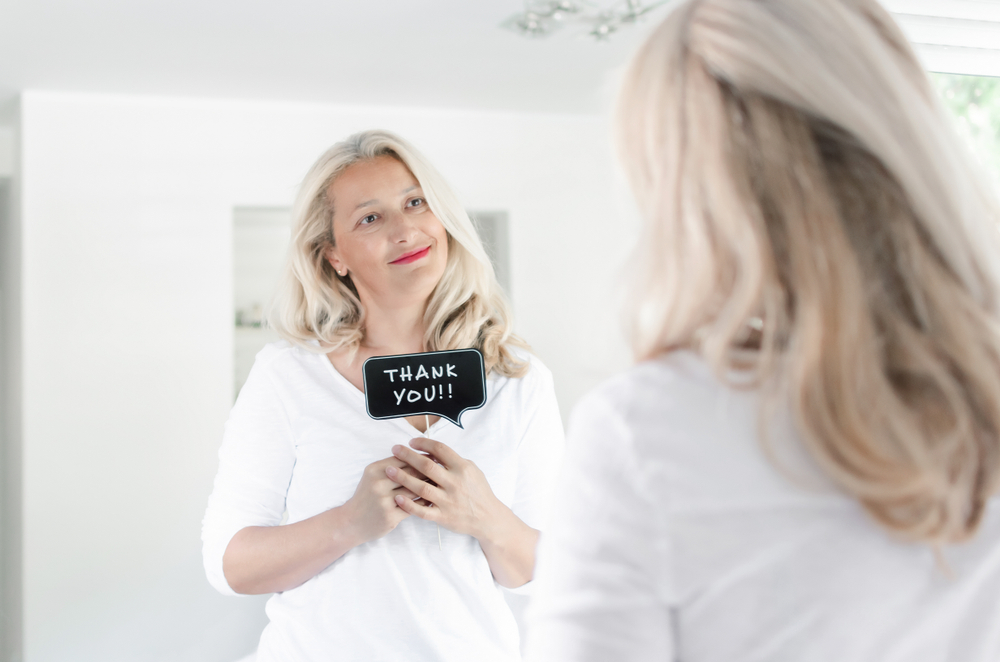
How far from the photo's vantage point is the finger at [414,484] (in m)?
1.01

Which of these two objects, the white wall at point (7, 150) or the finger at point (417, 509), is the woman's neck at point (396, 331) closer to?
the finger at point (417, 509)

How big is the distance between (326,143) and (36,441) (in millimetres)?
1407

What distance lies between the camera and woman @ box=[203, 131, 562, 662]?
104 cm

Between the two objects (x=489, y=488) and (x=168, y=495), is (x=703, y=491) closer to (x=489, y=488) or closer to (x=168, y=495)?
(x=489, y=488)

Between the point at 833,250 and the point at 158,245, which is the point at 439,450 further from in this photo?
the point at 158,245

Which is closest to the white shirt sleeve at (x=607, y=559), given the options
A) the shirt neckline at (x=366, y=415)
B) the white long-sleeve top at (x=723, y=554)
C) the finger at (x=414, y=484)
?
the white long-sleeve top at (x=723, y=554)

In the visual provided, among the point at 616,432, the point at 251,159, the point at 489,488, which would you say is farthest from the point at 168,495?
the point at 616,432

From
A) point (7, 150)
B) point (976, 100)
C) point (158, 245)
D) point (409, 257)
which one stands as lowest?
point (409, 257)

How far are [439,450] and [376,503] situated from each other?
0.37 ft

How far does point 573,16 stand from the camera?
214 centimetres

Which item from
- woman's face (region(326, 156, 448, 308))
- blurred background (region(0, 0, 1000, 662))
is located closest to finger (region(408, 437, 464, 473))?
woman's face (region(326, 156, 448, 308))

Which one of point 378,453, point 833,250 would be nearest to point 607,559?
point 833,250

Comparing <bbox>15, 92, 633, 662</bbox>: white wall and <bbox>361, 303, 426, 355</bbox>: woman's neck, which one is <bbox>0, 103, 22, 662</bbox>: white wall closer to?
<bbox>15, 92, 633, 662</bbox>: white wall

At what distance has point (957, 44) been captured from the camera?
2.08 meters
